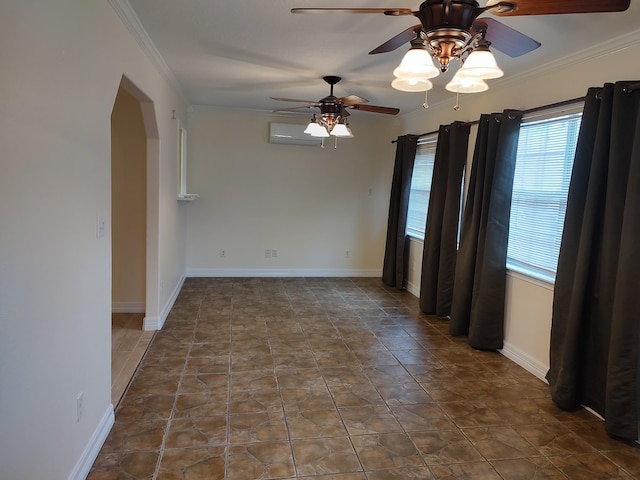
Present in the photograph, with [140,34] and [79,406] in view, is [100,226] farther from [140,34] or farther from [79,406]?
[140,34]

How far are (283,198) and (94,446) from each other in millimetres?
4674

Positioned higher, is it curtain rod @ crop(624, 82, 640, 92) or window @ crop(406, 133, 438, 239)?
curtain rod @ crop(624, 82, 640, 92)

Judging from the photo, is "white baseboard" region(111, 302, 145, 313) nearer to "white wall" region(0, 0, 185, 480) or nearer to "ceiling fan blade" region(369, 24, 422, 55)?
"white wall" region(0, 0, 185, 480)

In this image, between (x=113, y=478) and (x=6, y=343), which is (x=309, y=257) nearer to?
(x=113, y=478)

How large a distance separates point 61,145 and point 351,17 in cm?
173

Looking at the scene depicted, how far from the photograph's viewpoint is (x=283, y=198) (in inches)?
260

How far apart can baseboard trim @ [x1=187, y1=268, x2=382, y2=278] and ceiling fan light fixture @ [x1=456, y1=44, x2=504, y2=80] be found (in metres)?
5.05

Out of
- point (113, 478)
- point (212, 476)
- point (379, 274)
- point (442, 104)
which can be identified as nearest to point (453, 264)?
point (442, 104)

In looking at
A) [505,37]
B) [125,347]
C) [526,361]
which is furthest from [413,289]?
[505,37]

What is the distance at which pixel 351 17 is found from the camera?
8.53 ft

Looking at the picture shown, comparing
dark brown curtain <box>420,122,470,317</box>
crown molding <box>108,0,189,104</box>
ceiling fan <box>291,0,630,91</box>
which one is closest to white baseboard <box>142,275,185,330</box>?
crown molding <box>108,0,189,104</box>

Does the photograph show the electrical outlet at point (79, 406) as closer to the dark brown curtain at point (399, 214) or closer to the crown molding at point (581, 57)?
the crown molding at point (581, 57)

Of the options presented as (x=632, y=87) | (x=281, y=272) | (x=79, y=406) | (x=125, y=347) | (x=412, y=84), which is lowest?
(x=125, y=347)

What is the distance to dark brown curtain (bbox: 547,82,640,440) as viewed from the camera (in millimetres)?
2545
